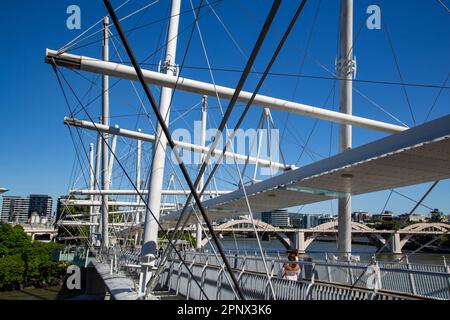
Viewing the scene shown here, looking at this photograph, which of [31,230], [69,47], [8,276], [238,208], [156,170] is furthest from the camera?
[31,230]

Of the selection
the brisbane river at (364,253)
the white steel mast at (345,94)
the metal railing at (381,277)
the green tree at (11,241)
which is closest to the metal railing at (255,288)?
the metal railing at (381,277)

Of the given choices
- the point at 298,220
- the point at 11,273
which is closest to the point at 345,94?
the point at 298,220

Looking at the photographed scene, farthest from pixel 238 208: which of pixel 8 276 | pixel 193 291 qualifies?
pixel 8 276

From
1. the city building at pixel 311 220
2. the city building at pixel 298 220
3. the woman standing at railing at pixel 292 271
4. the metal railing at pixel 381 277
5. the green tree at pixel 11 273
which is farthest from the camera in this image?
the city building at pixel 311 220

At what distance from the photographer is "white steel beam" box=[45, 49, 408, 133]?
866 centimetres

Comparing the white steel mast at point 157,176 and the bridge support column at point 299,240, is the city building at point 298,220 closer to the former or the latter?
the bridge support column at point 299,240

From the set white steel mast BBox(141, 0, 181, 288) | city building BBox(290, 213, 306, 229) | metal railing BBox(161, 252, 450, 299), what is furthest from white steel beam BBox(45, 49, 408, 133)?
city building BBox(290, 213, 306, 229)

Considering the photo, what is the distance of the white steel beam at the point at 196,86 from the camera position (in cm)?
866

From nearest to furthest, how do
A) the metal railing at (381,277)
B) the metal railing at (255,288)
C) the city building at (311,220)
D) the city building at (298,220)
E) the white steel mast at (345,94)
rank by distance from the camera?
the metal railing at (255,288)
the metal railing at (381,277)
the white steel mast at (345,94)
the city building at (298,220)
the city building at (311,220)

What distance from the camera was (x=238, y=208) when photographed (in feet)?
54.6

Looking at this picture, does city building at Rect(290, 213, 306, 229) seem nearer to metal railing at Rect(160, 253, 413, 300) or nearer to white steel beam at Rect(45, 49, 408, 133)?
metal railing at Rect(160, 253, 413, 300)

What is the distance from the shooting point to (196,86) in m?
10.5
